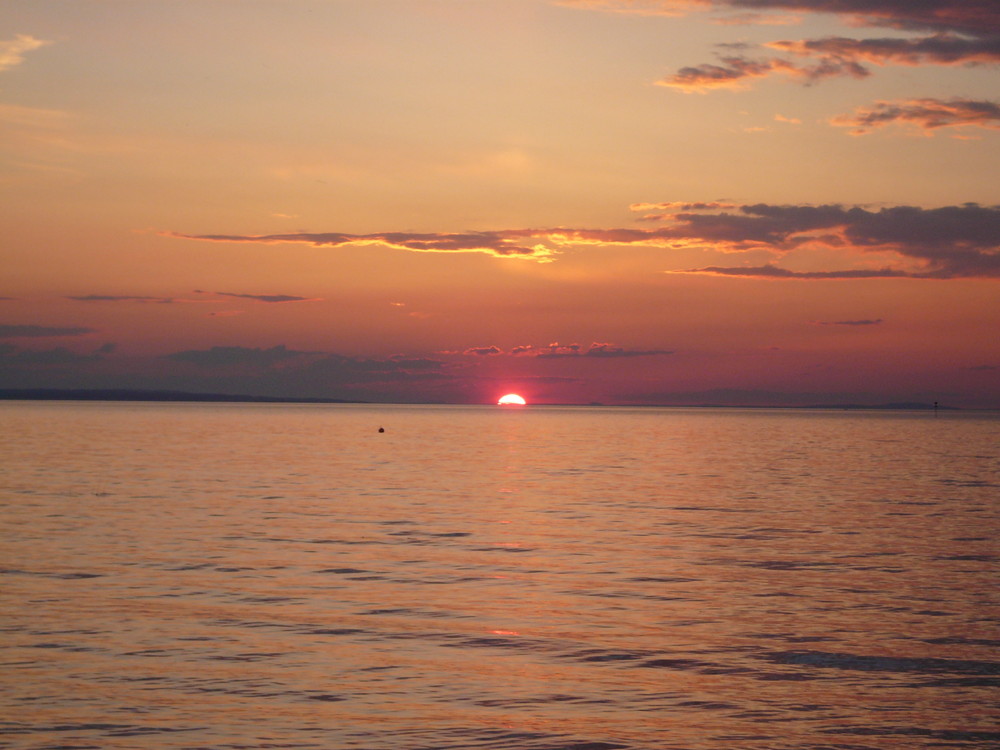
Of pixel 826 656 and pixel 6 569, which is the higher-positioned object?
pixel 6 569

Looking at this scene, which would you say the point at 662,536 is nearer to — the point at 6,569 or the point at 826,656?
the point at 826,656

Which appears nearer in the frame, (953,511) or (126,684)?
(126,684)

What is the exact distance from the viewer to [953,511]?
162 feet

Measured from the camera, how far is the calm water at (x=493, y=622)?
1664cm

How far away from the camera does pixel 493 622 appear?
24.3 meters

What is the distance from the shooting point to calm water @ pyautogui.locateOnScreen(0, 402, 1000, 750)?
16641 mm

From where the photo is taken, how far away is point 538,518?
46281mm

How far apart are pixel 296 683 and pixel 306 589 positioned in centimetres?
940

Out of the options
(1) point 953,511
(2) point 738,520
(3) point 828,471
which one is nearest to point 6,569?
(2) point 738,520

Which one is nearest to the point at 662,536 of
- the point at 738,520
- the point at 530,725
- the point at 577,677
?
the point at 738,520

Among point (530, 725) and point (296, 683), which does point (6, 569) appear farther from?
point (530, 725)

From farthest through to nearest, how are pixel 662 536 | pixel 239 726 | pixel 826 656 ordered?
pixel 662 536 → pixel 826 656 → pixel 239 726

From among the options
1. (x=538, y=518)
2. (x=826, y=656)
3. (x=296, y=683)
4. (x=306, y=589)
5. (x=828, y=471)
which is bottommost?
(x=296, y=683)

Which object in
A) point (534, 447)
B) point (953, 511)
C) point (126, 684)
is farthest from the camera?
point (534, 447)
